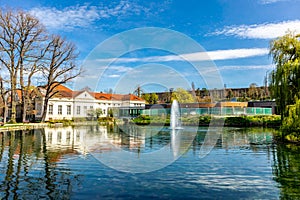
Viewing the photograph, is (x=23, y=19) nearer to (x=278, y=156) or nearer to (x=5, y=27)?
(x=5, y=27)

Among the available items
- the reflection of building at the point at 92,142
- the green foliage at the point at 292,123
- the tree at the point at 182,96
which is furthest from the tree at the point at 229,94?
the green foliage at the point at 292,123

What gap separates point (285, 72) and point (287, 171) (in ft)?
29.4

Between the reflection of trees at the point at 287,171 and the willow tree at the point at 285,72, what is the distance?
3744 millimetres

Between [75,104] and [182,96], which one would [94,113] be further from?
[182,96]

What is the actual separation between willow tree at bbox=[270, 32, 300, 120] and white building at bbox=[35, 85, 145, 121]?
114 feet

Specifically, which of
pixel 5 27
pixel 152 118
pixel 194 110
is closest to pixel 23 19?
pixel 5 27

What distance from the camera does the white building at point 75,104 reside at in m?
49.3

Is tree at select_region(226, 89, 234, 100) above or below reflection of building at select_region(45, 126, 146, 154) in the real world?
above

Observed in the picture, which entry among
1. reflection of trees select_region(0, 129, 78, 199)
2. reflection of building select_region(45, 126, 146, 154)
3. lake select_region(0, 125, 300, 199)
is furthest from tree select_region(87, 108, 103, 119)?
reflection of trees select_region(0, 129, 78, 199)

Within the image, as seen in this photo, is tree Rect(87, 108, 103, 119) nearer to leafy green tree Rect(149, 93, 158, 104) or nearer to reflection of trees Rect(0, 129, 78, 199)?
leafy green tree Rect(149, 93, 158, 104)

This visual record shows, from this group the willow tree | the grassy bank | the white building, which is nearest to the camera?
the willow tree

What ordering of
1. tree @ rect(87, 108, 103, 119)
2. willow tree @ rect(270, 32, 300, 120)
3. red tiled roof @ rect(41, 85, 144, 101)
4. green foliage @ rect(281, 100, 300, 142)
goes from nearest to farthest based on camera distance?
green foliage @ rect(281, 100, 300, 142) < willow tree @ rect(270, 32, 300, 120) < red tiled roof @ rect(41, 85, 144, 101) < tree @ rect(87, 108, 103, 119)

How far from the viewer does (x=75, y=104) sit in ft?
177

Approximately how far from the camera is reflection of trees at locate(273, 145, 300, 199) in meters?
6.95
